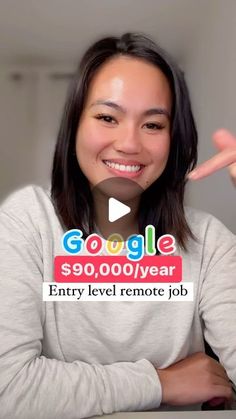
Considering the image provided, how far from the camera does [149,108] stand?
2.31ft

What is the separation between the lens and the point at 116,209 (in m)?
0.75

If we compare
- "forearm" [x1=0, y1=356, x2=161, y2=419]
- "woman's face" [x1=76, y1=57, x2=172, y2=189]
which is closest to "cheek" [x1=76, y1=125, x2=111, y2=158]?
"woman's face" [x1=76, y1=57, x2=172, y2=189]

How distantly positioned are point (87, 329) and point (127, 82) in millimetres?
380

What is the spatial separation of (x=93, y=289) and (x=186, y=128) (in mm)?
284

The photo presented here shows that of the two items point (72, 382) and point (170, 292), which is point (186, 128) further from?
point (72, 382)

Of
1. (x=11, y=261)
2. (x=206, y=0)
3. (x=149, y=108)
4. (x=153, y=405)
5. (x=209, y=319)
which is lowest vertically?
(x=153, y=405)

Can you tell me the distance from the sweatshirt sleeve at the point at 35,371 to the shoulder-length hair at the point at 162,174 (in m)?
0.08

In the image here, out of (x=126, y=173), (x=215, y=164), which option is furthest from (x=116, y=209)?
(x=215, y=164)

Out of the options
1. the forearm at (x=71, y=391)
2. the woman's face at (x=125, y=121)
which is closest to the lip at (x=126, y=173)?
the woman's face at (x=125, y=121)

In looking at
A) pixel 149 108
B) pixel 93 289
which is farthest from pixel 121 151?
pixel 93 289

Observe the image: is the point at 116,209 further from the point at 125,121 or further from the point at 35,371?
the point at 35,371

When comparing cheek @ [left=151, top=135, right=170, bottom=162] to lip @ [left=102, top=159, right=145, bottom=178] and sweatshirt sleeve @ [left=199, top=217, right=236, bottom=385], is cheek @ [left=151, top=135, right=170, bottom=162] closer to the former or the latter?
lip @ [left=102, top=159, right=145, bottom=178]

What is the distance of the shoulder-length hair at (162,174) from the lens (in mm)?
714

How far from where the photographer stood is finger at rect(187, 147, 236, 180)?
2.02 feet
